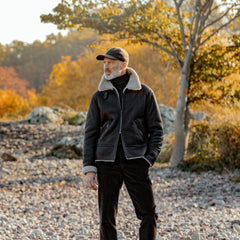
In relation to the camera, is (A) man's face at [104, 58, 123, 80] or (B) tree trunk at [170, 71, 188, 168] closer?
(A) man's face at [104, 58, 123, 80]

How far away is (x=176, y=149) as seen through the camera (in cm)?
759

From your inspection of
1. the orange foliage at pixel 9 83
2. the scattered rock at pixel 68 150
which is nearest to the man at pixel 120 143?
the scattered rock at pixel 68 150

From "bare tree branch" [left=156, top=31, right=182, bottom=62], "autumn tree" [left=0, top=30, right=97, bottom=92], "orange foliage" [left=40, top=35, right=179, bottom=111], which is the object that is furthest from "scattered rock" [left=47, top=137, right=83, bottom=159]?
"autumn tree" [left=0, top=30, right=97, bottom=92]

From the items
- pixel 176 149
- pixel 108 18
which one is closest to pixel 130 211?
pixel 176 149

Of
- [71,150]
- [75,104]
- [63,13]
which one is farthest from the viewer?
[75,104]

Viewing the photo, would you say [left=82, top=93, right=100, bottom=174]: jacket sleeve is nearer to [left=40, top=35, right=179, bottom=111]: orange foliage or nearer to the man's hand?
the man's hand

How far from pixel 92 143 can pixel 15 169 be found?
5.45m

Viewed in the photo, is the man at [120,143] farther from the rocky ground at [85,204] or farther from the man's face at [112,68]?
the rocky ground at [85,204]

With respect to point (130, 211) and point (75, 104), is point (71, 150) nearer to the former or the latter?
point (130, 211)

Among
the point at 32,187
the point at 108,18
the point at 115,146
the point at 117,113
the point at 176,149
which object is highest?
the point at 108,18

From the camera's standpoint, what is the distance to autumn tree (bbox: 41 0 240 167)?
7.22 metres

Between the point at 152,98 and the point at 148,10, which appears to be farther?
the point at 148,10

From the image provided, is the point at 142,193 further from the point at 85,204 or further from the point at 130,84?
the point at 85,204

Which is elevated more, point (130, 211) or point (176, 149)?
point (176, 149)
